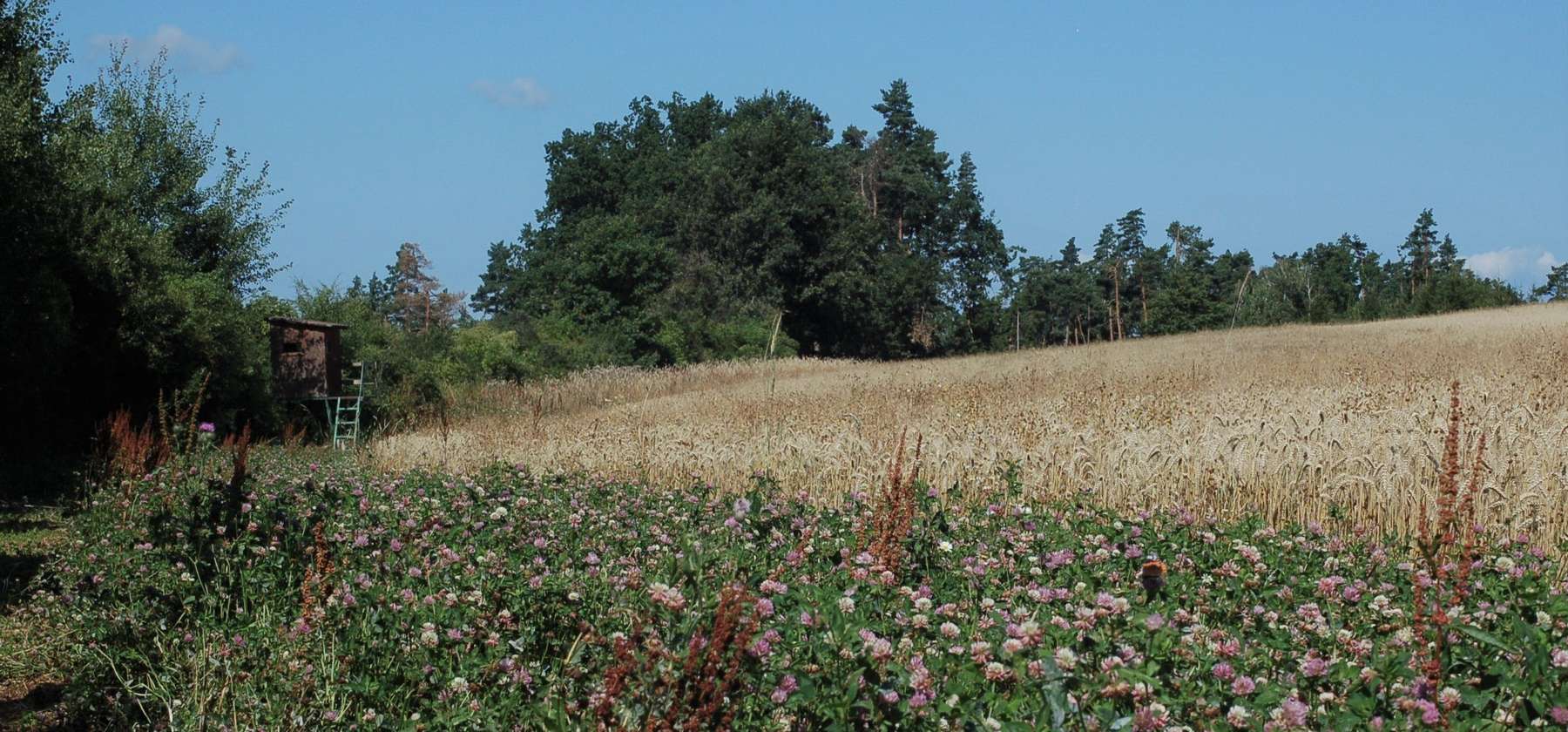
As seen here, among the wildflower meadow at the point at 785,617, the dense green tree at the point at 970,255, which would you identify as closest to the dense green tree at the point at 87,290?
the wildflower meadow at the point at 785,617

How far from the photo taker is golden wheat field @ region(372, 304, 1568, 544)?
7.59 m

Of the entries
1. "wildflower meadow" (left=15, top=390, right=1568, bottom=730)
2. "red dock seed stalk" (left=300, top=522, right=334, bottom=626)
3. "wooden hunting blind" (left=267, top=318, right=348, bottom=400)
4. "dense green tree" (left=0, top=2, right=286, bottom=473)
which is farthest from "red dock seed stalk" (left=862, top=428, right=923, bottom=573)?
"wooden hunting blind" (left=267, top=318, right=348, bottom=400)

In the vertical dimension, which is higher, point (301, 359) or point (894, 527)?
point (301, 359)

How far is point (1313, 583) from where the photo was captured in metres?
4.52

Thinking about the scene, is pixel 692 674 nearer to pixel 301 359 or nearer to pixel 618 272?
pixel 301 359

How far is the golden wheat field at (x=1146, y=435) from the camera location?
759 cm

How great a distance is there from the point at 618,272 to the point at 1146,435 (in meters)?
37.2

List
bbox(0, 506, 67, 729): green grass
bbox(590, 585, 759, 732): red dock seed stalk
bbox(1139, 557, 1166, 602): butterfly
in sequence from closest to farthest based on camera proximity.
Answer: bbox(590, 585, 759, 732): red dock seed stalk
bbox(1139, 557, 1166, 602): butterfly
bbox(0, 506, 67, 729): green grass

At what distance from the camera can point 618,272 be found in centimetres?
4503

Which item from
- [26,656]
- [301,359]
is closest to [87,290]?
[301,359]

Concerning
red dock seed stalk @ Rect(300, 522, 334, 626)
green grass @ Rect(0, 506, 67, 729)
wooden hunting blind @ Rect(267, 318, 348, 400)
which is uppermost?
wooden hunting blind @ Rect(267, 318, 348, 400)

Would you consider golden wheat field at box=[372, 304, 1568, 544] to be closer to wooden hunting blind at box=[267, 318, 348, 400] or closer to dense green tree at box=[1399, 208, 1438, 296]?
wooden hunting blind at box=[267, 318, 348, 400]

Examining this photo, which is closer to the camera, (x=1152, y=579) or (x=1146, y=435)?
(x=1152, y=579)

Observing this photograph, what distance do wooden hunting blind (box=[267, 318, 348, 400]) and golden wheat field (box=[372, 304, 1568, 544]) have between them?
9.21ft
